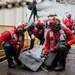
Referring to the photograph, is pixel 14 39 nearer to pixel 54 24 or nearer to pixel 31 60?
pixel 31 60

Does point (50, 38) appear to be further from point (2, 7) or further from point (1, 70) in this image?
point (2, 7)

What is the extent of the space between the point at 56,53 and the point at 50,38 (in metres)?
0.33

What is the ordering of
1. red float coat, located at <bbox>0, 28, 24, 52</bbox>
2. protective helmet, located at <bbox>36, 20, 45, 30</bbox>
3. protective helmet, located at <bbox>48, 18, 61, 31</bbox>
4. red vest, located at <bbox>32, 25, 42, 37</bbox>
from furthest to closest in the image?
red vest, located at <bbox>32, 25, 42, 37</bbox> → protective helmet, located at <bbox>36, 20, 45, 30</bbox> → red float coat, located at <bbox>0, 28, 24, 52</bbox> → protective helmet, located at <bbox>48, 18, 61, 31</bbox>

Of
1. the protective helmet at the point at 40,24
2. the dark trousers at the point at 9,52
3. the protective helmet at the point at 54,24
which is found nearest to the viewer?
the protective helmet at the point at 54,24

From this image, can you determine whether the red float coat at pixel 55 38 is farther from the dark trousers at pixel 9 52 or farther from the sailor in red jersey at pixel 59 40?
the dark trousers at pixel 9 52

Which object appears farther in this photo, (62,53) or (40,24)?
(40,24)

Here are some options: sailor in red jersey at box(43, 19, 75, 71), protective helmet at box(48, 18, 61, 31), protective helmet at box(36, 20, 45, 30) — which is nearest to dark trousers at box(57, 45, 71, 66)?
sailor in red jersey at box(43, 19, 75, 71)

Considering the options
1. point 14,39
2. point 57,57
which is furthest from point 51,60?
point 14,39

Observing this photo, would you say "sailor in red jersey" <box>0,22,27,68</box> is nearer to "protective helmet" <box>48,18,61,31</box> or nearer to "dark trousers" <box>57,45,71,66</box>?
"protective helmet" <box>48,18,61,31</box>

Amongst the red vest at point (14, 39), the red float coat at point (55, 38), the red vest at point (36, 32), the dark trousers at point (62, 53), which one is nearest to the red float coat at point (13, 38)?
the red vest at point (14, 39)

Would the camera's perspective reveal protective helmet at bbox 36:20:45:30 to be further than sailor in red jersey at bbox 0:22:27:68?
Yes

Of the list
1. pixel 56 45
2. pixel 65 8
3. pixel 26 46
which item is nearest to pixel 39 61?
pixel 56 45

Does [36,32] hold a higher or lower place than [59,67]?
higher

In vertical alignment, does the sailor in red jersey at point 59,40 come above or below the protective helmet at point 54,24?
below
